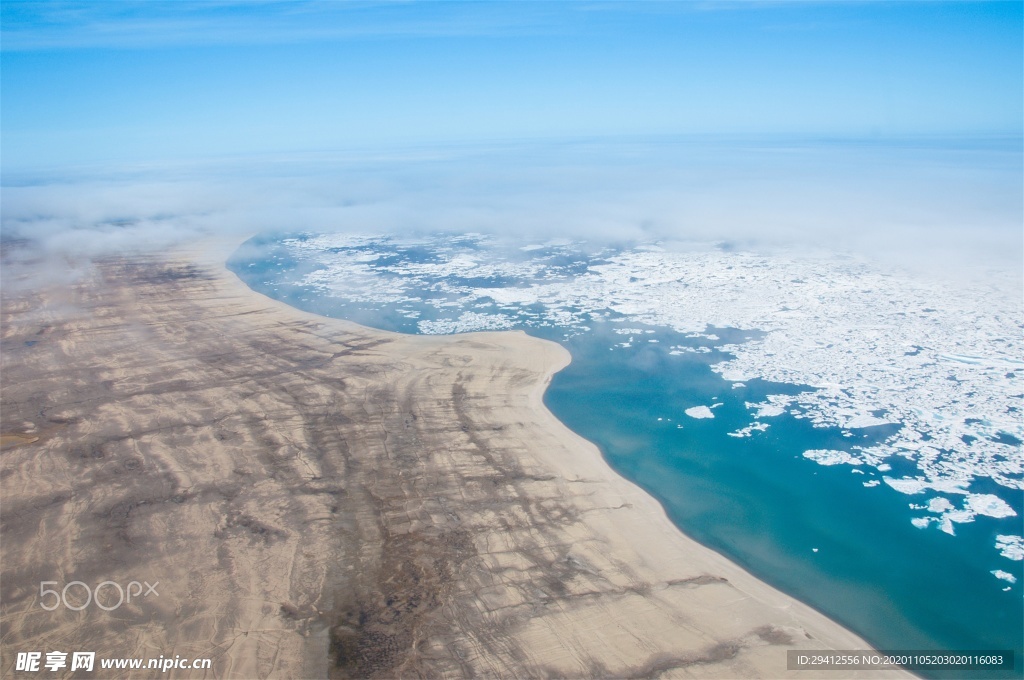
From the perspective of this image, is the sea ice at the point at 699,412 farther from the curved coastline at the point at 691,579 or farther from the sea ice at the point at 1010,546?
the sea ice at the point at 1010,546

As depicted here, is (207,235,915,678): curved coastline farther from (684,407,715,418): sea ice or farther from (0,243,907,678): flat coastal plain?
(684,407,715,418): sea ice

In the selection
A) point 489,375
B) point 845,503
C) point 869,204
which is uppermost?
point 869,204

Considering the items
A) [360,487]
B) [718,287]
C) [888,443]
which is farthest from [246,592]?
[718,287]

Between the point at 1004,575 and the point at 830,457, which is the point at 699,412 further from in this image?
the point at 1004,575

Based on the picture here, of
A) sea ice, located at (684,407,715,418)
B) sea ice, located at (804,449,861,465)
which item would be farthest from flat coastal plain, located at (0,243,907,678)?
sea ice, located at (804,449,861,465)

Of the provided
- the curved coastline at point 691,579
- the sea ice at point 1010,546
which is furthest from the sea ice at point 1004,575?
the curved coastline at point 691,579

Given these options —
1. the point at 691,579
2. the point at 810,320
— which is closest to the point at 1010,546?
the point at 691,579

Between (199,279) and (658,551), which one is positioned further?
(199,279)

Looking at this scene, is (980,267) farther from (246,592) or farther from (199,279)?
(199,279)
